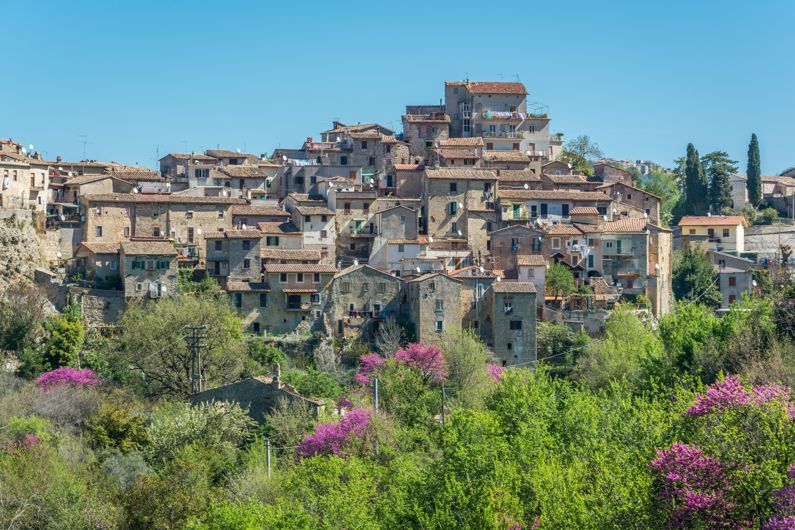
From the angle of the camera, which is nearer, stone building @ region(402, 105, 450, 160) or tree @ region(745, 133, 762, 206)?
stone building @ region(402, 105, 450, 160)

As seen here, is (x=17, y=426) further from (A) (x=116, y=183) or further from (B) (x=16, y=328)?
(A) (x=116, y=183)

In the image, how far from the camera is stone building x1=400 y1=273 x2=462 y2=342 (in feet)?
204

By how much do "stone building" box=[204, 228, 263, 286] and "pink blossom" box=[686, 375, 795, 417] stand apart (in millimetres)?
36806

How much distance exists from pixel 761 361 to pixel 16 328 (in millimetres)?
32556

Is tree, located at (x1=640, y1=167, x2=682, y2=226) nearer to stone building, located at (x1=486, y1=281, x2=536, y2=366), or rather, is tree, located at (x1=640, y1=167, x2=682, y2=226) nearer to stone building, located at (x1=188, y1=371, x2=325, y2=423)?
stone building, located at (x1=486, y1=281, x2=536, y2=366)

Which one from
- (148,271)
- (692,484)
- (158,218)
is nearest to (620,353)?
(148,271)

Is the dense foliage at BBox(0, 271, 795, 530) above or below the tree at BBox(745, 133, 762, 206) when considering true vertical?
below

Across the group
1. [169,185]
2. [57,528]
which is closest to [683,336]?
[57,528]

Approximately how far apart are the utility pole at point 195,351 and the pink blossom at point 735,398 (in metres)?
28.5

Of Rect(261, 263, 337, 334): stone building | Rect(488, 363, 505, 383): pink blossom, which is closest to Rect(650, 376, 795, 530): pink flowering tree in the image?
Rect(488, 363, 505, 383): pink blossom

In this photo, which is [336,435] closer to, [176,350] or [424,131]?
[176,350]

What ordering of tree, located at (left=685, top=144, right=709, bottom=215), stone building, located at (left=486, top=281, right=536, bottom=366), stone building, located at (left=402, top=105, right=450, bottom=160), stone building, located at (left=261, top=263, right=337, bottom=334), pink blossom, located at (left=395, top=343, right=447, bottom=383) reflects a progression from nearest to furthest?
pink blossom, located at (left=395, top=343, right=447, bottom=383), stone building, located at (left=486, top=281, right=536, bottom=366), stone building, located at (left=261, top=263, right=337, bottom=334), stone building, located at (left=402, top=105, right=450, bottom=160), tree, located at (left=685, top=144, right=709, bottom=215)

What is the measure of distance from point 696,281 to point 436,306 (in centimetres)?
1666

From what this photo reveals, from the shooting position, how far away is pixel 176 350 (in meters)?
58.8
